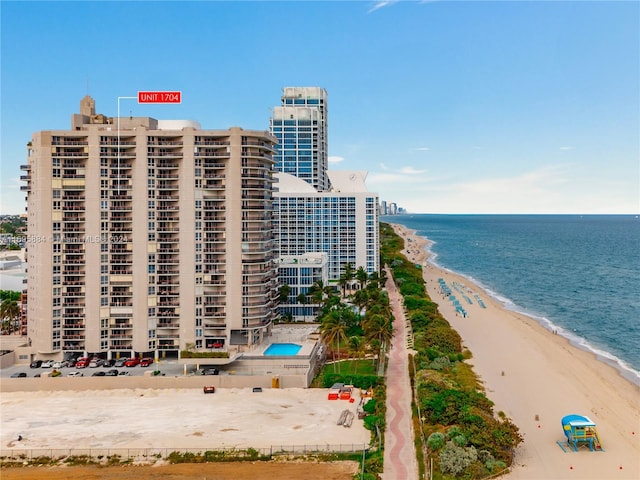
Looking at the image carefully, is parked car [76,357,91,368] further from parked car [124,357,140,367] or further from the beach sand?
the beach sand

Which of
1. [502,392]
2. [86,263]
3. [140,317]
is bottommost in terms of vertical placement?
[502,392]

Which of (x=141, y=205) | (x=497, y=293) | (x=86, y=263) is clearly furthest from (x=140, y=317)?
(x=497, y=293)

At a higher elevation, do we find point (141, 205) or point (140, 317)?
point (141, 205)

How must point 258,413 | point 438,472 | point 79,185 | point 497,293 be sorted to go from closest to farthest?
point 438,472
point 258,413
point 79,185
point 497,293

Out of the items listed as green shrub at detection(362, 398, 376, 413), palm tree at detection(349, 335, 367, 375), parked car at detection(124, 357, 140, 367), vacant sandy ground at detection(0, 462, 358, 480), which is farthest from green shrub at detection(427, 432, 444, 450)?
parked car at detection(124, 357, 140, 367)

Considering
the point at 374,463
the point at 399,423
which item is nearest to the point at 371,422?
the point at 399,423

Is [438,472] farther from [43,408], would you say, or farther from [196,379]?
[43,408]

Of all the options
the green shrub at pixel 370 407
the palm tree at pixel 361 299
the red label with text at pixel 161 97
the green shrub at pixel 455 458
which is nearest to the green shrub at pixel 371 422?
the green shrub at pixel 370 407

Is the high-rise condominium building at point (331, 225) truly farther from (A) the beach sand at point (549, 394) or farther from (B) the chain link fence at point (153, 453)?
(B) the chain link fence at point (153, 453)
